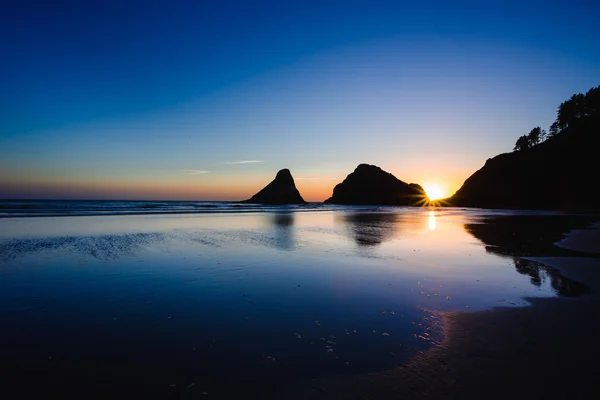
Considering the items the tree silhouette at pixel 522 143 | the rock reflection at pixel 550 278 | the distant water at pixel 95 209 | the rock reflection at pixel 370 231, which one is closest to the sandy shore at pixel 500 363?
the rock reflection at pixel 550 278

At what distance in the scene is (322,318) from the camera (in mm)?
7461

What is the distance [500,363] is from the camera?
5.25 m

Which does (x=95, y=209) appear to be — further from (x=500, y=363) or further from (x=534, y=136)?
(x=534, y=136)

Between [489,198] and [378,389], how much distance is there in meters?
137

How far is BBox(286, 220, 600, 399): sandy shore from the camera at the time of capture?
175 inches

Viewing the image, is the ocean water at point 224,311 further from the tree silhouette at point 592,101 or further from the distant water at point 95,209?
the tree silhouette at point 592,101

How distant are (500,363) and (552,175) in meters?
118

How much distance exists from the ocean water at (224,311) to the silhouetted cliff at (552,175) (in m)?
97.1

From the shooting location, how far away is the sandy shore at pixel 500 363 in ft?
14.5

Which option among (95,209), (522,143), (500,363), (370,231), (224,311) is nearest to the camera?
(500,363)

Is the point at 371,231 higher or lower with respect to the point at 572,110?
lower

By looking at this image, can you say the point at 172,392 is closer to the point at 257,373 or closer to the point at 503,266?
the point at 257,373

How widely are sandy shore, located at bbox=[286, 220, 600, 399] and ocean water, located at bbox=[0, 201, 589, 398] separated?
15.2 inches

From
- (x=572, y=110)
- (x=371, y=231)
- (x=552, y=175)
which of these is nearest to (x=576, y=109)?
(x=572, y=110)
